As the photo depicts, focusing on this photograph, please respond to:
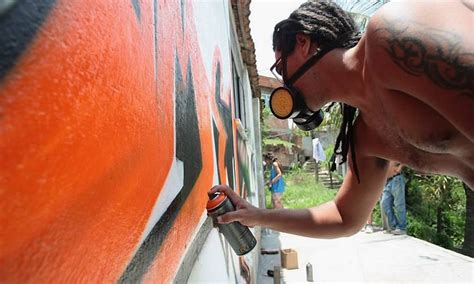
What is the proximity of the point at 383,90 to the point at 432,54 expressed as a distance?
1.06 feet

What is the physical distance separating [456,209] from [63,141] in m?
17.4

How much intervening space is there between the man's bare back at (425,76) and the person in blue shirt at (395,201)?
717 centimetres

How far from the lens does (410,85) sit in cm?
130

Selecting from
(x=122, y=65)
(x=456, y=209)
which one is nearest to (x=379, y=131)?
(x=122, y=65)

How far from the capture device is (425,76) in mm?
1231

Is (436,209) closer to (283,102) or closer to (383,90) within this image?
(283,102)

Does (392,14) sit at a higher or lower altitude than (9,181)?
higher

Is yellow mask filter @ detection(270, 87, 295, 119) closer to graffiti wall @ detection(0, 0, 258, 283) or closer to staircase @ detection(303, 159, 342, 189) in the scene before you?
graffiti wall @ detection(0, 0, 258, 283)

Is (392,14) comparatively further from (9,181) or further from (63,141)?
(9,181)

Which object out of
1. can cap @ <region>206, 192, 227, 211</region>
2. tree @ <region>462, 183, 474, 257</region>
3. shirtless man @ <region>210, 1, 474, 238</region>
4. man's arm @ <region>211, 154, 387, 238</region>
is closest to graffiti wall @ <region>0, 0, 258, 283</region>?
can cap @ <region>206, 192, 227, 211</region>

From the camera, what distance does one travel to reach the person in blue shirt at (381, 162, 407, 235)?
8.55 m

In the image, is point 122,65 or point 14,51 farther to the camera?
point 122,65

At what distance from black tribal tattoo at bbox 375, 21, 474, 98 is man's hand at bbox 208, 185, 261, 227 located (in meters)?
0.90

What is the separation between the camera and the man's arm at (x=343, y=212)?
221 centimetres
